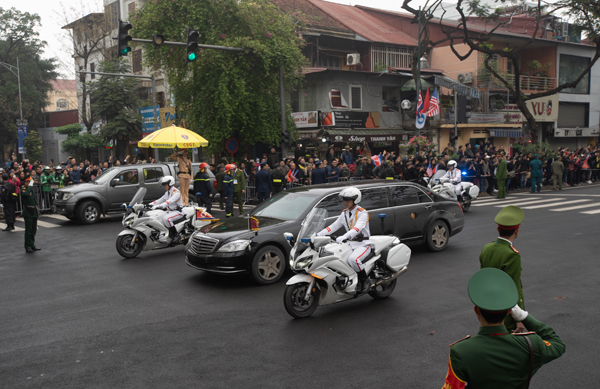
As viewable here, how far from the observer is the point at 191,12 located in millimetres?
23375

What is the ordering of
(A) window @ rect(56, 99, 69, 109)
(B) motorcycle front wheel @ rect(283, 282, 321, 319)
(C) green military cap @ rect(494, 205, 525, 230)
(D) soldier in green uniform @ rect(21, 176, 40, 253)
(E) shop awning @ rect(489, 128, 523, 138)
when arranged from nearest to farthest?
(C) green military cap @ rect(494, 205, 525, 230) < (B) motorcycle front wheel @ rect(283, 282, 321, 319) < (D) soldier in green uniform @ rect(21, 176, 40, 253) < (E) shop awning @ rect(489, 128, 523, 138) < (A) window @ rect(56, 99, 69, 109)

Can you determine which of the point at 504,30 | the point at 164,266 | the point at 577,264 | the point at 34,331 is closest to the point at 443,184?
the point at 577,264

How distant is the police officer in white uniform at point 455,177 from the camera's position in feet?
54.6

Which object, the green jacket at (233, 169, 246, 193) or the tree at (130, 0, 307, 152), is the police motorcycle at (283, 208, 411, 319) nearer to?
the green jacket at (233, 169, 246, 193)

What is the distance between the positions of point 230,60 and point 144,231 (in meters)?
14.4

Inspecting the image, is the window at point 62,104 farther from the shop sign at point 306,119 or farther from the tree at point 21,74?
the shop sign at point 306,119

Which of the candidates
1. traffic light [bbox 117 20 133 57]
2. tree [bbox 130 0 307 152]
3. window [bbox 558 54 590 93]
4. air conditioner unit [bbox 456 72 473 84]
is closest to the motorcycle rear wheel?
traffic light [bbox 117 20 133 57]

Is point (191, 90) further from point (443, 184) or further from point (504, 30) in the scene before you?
point (504, 30)

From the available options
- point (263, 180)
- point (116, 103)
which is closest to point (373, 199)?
point (263, 180)

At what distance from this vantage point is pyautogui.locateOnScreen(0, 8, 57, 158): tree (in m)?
49.3

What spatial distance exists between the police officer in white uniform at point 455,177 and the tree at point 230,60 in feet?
32.1

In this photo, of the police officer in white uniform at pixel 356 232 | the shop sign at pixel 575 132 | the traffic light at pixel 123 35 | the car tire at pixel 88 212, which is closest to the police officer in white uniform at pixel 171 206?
the police officer in white uniform at pixel 356 232

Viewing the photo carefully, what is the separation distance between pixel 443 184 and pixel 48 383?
1397 centimetres

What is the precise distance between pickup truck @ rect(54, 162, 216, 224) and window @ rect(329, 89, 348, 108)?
14181mm
